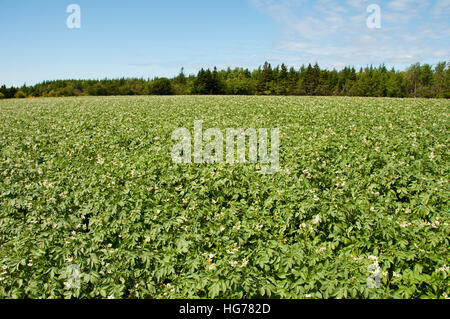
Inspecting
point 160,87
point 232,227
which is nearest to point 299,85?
point 160,87

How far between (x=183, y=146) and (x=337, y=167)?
18.2ft

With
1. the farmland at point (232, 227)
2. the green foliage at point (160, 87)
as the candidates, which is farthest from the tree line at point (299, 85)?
the farmland at point (232, 227)

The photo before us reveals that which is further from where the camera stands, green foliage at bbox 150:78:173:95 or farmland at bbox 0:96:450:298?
green foliage at bbox 150:78:173:95

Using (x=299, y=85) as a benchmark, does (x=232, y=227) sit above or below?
below

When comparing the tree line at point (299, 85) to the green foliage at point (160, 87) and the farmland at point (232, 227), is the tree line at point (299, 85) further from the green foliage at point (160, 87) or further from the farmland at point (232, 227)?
the farmland at point (232, 227)

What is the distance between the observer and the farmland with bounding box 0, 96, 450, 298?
3402mm

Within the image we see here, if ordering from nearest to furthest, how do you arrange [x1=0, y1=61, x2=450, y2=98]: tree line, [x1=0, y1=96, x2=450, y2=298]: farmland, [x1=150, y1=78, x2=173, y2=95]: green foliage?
[x1=0, y1=96, x2=450, y2=298]: farmland → [x1=0, y1=61, x2=450, y2=98]: tree line → [x1=150, y1=78, x2=173, y2=95]: green foliage

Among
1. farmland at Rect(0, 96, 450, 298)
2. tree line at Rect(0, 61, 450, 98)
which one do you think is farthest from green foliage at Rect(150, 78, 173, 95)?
farmland at Rect(0, 96, 450, 298)

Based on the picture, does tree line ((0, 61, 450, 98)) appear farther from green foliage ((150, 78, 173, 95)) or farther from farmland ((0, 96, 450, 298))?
farmland ((0, 96, 450, 298))

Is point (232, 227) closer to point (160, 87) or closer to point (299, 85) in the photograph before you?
point (299, 85)

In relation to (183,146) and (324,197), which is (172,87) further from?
(324,197)

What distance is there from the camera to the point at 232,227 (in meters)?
4.68

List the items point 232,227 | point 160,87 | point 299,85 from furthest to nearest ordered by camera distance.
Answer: point 160,87 < point 299,85 < point 232,227
